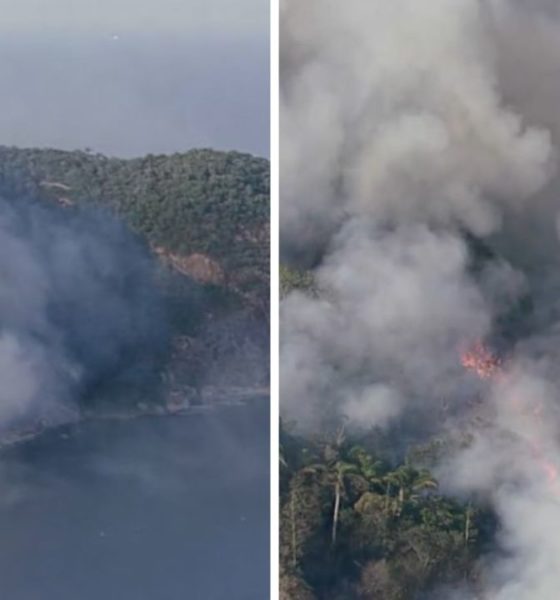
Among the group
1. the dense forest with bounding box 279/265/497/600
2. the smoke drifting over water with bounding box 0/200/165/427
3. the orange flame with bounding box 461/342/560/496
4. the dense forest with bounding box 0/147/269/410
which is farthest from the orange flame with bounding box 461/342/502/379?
the smoke drifting over water with bounding box 0/200/165/427

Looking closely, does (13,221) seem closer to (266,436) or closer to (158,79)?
(158,79)

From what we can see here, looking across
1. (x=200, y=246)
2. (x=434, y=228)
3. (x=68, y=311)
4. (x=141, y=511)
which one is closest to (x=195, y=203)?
(x=200, y=246)

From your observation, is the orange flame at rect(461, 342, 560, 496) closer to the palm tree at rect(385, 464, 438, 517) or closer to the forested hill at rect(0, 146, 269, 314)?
the palm tree at rect(385, 464, 438, 517)

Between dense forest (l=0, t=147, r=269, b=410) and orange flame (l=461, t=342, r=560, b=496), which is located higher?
dense forest (l=0, t=147, r=269, b=410)

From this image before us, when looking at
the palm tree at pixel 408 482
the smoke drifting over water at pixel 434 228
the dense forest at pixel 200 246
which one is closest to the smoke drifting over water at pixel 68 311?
Answer: the dense forest at pixel 200 246

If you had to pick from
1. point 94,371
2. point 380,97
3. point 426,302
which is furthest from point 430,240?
point 94,371

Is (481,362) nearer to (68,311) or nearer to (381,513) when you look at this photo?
(381,513)
